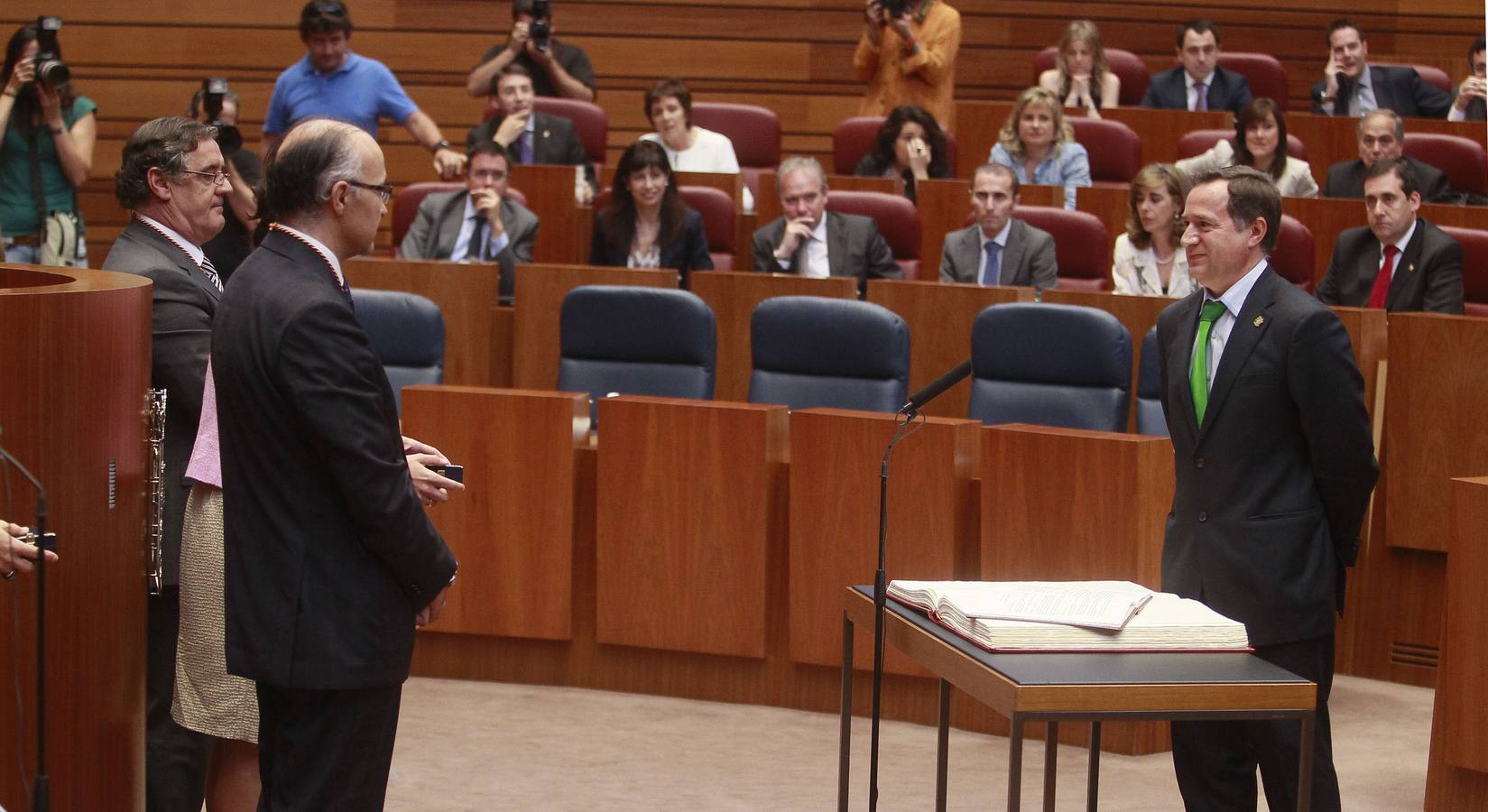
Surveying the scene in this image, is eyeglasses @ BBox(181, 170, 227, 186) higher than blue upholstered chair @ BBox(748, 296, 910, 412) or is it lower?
higher

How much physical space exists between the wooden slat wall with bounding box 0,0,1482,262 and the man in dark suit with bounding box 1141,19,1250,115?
40.4 inches

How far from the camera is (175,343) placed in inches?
85.7

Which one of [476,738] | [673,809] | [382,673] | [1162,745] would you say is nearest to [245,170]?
[476,738]

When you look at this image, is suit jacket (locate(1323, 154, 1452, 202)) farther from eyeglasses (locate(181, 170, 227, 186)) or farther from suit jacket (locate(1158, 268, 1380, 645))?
eyeglasses (locate(181, 170, 227, 186))

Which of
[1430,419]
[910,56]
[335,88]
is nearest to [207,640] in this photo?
[1430,419]

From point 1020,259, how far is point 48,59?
294 centimetres

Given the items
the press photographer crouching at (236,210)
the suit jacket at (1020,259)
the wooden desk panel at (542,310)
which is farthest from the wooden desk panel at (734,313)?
the press photographer crouching at (236,210)

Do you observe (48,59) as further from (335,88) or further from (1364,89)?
(1364,89)

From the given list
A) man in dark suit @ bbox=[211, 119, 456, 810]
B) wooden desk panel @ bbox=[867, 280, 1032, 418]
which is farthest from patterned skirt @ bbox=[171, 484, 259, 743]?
wooden desk panel @ bbox=[867, 280, 1032, 418]

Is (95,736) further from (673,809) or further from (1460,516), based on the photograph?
(1460,516)

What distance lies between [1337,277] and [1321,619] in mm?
2440

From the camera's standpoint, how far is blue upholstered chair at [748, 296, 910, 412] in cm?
374

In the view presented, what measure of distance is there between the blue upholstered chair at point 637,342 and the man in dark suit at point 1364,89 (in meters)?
3.53

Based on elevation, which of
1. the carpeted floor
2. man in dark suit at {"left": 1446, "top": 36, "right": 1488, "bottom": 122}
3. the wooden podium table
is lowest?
the carpeted floor
